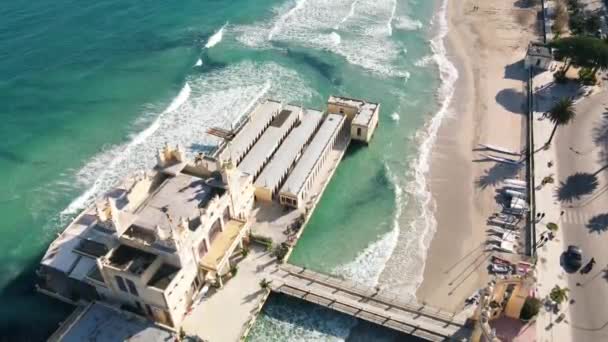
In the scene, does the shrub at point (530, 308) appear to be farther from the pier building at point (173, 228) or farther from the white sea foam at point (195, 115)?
the white sea foam at point (195, 115)

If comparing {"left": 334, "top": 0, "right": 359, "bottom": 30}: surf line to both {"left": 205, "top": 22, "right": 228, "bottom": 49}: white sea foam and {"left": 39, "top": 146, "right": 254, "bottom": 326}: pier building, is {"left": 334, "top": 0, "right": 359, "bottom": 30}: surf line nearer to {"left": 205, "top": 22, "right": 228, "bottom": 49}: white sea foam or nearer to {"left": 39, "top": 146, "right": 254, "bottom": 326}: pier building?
{"left": 205, "top": 22, "right": 228, "bottom": 49}: white sea foam

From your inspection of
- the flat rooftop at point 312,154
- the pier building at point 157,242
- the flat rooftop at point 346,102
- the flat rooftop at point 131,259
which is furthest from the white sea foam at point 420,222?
the flat rooftop at point 131,259

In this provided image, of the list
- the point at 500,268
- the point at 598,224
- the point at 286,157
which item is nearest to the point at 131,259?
the point at 286,157

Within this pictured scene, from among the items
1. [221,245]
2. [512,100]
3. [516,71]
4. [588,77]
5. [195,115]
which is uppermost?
[588,77]

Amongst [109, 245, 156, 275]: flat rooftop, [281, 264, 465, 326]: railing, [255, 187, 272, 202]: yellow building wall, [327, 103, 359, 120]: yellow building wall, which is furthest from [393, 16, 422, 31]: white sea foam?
[109, 245, 156, 275]: flat rooftop

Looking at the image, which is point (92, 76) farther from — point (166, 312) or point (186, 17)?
point (166, 312)

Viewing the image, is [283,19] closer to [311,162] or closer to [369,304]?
[311,162]
